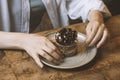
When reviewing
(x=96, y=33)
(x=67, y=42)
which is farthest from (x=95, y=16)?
(x=67, y=42)

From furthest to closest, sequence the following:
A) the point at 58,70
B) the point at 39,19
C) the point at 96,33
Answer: the point at 39,19, the point at 96,33, the point at 58,70

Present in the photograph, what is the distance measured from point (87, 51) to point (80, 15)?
345mm

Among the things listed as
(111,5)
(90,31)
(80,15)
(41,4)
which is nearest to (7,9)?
(41,4)

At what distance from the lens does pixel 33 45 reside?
0.88 meters

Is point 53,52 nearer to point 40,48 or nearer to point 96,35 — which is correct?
point 40,48

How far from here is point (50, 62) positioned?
2.73ft

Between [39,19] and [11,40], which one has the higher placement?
[11,40]

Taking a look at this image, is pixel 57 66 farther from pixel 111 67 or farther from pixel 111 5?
pixel 111 5

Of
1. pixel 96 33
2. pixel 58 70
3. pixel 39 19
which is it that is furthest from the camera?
pixel 39 19

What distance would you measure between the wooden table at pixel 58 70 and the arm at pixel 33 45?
22mm

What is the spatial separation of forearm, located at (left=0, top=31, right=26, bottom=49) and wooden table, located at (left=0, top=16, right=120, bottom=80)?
Answer: 19 millimetres

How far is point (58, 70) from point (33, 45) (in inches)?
5.2

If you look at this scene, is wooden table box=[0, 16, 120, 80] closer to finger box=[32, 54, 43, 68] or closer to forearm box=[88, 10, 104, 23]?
finger box=[32, 54, 43, 68]

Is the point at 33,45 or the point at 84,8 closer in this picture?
the point at 33,45
